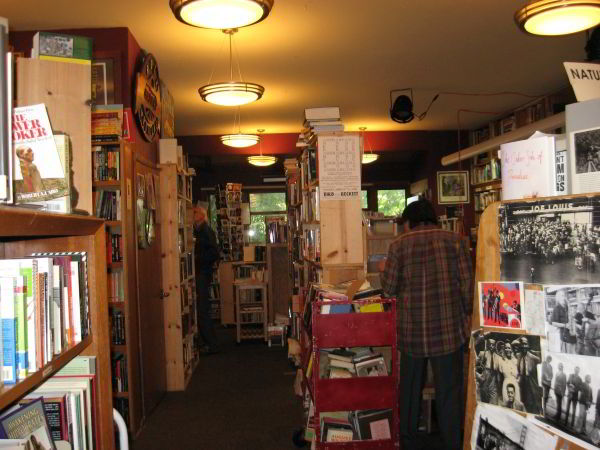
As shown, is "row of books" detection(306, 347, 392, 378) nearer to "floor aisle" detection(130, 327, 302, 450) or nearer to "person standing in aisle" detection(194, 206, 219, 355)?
"floor aisle" detection(130, 327, 302, 450)

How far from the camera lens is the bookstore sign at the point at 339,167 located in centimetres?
387

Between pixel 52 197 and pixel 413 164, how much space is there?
11546 mm

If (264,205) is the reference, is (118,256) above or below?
below

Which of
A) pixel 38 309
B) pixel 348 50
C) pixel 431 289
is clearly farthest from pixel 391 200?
pixel 38 309

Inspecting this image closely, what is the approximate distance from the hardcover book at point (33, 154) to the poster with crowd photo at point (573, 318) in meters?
1.23

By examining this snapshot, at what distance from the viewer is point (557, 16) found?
3459 mm

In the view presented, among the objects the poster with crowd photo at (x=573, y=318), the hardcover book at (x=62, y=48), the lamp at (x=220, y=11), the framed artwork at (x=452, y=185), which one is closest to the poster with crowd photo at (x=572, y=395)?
the poster with crowd photo at (x=573, y=318)

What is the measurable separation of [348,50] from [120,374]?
3427mm

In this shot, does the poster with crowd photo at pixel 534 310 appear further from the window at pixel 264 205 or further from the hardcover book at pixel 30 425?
the window at pixel 264 205

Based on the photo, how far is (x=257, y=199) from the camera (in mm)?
12617

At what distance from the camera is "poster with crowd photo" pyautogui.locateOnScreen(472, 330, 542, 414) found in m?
1.42

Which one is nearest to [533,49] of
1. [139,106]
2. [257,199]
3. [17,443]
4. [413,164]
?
[139,106]

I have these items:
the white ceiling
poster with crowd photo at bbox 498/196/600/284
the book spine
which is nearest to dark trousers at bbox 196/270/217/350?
the white ceiling

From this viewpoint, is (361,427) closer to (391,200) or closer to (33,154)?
(33,154)
